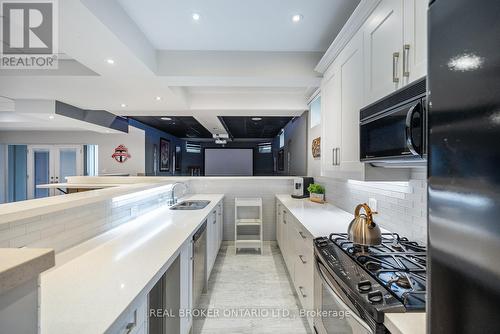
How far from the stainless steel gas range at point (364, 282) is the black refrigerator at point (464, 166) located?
1.02ft

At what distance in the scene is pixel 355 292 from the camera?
0.98 m

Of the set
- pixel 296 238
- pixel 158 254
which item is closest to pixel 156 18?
pixel 158 254

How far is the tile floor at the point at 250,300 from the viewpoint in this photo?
6.70ft

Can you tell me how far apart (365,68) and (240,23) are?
49.6 inches

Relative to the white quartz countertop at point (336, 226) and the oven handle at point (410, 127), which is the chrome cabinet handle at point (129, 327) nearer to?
the white quartz countertop at point (336, 226)

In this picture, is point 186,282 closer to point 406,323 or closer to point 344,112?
point 406,323

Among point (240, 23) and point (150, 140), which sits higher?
point (240, 23)

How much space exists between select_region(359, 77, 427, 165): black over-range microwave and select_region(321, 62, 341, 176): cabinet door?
572 mm

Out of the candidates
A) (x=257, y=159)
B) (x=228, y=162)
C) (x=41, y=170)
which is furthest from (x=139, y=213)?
(x=257, y=159)

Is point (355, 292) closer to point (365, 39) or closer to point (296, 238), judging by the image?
point (296, 238)

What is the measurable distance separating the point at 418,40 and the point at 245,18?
152 cm

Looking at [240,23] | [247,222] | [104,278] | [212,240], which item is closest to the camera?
[104,278]

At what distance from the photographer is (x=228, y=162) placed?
9188 millimetres

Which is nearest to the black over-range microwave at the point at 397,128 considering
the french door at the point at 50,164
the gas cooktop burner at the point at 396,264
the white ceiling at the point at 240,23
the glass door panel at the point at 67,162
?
the gas cooktop burner at the point at 396,264
